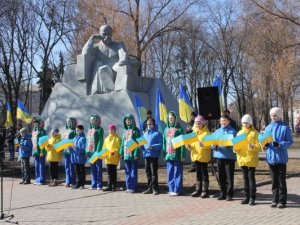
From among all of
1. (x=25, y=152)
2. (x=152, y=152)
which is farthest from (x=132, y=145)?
(x=25, y=152)

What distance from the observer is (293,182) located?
1266cm

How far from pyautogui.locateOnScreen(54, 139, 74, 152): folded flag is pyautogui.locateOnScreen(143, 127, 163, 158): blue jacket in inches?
99.1

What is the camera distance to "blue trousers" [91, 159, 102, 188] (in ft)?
39.5

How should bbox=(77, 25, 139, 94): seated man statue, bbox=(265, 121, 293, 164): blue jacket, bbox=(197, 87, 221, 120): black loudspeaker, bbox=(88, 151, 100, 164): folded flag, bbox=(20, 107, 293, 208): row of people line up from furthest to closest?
bbox=(77, 25, 139, 94): seated man statue < bbox=(197, 87, 221, 120): black loudspeaker < bbox=(88, 151, 100, 164): folded flag < bbox=(20, 107, 293, 208): row of people < bbox=(265, 121, 293, 164): blue jacket

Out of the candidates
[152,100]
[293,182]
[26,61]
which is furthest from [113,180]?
[26,61]

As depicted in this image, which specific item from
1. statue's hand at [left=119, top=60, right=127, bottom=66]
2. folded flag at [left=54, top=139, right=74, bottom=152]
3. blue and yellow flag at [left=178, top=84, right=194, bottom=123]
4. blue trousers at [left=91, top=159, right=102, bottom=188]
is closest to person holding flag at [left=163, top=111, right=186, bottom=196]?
blue trousers at [left=91, top=159, right=102, bottom=188]

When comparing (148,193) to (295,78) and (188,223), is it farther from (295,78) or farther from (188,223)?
(295,78)

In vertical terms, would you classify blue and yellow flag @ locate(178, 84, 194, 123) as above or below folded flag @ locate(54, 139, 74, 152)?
above

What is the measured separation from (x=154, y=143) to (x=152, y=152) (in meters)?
0.22

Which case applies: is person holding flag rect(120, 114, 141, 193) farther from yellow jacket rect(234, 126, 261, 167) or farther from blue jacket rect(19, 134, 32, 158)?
blue jacket rect(19, 134, 32, 158)

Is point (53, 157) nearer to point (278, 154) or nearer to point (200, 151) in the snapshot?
point (200, 151)

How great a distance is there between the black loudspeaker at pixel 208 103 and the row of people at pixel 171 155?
154cm

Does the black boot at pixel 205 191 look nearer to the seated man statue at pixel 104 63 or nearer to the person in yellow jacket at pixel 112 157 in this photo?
the person in yellow jacket at pixel 112 157

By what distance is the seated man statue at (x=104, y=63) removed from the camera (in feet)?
56.2
